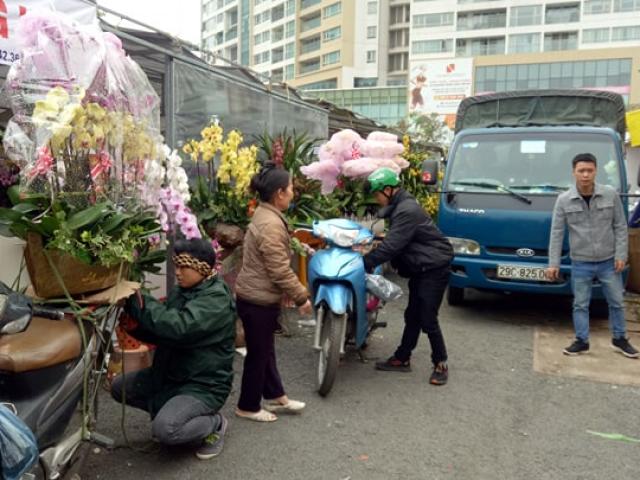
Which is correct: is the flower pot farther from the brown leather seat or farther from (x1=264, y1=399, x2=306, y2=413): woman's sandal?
(x1=264, y1=399, x2=306, y2=413): woman's sandal

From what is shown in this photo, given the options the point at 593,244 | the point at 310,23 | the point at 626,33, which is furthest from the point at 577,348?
the point at 310,23

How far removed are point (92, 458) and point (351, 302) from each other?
201 cm

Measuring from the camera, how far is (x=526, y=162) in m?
6.66

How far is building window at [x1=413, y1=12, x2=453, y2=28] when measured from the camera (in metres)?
67.1

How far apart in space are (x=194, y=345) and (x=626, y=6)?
69.5 meters

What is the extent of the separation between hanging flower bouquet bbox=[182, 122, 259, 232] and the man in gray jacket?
296 centimetres

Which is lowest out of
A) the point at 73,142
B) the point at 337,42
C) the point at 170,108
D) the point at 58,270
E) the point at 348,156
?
the point at 58,270

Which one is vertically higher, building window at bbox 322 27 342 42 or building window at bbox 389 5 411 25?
building window at bbox 389 5 411 25

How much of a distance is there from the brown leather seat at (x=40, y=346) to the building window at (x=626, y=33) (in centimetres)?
6895

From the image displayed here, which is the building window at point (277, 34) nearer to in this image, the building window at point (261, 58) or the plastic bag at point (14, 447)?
the building window at point (261, 58)

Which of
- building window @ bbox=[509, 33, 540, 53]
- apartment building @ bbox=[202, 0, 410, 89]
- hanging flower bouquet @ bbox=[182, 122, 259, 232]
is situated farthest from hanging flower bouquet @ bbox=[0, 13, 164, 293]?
apartment building @ bbox=[202, 0, 410, 89]

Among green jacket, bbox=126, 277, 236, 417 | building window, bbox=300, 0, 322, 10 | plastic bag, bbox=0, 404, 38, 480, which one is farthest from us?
building window, bbox=300, 0, 322, 10

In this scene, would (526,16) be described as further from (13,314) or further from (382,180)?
(13,314)

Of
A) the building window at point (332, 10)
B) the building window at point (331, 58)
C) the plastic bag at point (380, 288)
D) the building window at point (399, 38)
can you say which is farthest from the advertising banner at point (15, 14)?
the building window at point (399, 38)
